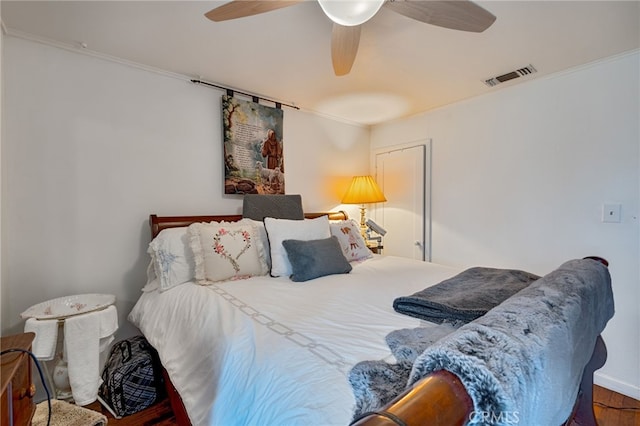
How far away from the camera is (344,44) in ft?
5.33

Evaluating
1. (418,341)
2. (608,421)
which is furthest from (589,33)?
(608,421)

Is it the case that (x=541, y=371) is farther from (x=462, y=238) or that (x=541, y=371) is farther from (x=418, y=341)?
(x=462, y=238)

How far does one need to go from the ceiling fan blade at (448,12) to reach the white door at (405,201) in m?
1.93

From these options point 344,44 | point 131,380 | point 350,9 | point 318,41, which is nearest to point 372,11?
point 350,9

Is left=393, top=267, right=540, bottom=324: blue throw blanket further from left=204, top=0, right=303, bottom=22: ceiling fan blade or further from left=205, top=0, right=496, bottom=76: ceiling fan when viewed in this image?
left=204, top=0, right=303, bottom=22: ceiling fan blade

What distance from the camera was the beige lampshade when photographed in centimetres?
340

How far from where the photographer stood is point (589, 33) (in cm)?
184

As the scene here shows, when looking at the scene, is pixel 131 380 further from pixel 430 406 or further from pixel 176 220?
pixel 430 406

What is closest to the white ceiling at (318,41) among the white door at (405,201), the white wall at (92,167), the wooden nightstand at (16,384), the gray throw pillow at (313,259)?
the white wall at (92,167)

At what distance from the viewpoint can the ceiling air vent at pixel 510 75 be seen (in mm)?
2295

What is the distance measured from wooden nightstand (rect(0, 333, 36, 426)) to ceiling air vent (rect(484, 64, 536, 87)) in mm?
3321

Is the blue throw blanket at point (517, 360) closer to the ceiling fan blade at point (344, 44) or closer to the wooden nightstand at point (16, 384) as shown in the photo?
the wooden nightstand at point (16, 384)

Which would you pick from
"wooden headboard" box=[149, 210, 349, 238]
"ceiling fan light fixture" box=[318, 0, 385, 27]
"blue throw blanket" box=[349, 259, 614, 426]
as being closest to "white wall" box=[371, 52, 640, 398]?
"blue throw blanket" box=[349, 259, 614, 426]

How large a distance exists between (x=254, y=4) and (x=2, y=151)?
71.4 inches
